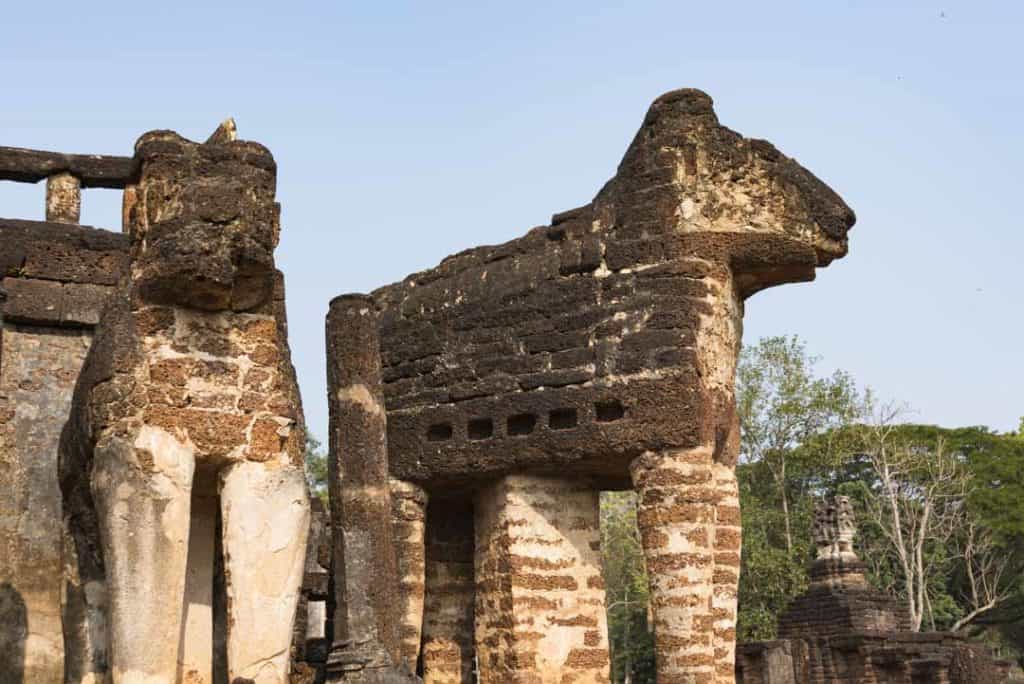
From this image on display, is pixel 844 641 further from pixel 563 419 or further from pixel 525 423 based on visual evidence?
pixel 563 419

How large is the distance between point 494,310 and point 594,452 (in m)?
1.42

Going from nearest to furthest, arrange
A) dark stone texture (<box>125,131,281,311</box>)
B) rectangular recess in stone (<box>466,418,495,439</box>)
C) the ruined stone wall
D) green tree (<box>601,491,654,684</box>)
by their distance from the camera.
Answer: dark stone texture (<box>125,131,281,311</box>) < the ruined stone wall < rectangular recess in stone (<box>466,418,495,439</box>) < green tree (<box>601,491,654,684</box>)

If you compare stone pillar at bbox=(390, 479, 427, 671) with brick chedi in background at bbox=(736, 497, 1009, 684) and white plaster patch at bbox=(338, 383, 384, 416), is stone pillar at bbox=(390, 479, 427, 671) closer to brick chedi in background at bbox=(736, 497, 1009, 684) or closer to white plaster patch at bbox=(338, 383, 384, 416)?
white plaster patch at bbox=(338, 383, 384, 416)

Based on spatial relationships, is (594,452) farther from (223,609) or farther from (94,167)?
(94,167)

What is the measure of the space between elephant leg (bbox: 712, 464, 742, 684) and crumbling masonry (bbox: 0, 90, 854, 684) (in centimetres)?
2

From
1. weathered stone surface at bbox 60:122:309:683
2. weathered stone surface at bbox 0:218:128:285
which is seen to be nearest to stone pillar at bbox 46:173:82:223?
weathered stone surface at bbox 0:218:128:285

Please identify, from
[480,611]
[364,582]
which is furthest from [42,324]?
[480,611]

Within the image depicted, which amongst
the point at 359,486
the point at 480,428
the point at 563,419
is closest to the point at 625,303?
the point at 563,419

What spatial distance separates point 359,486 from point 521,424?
1235mm

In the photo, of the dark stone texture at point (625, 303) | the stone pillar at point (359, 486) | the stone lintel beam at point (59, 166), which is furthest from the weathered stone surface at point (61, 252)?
the dark stone texture at point (625, 303)

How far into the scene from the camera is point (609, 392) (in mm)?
9312

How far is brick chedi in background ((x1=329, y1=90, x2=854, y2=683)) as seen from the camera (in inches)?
356

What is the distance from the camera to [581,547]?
9922mm

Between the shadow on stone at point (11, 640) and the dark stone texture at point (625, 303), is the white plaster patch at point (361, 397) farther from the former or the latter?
the shadow on stone at point (11, 640)
